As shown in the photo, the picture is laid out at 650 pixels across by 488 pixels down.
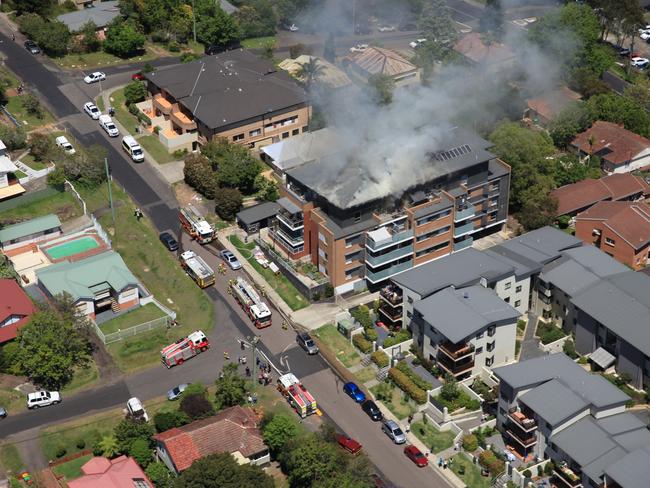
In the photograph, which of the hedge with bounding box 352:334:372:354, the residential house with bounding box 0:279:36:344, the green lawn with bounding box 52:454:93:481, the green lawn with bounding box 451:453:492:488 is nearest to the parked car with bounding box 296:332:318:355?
the hedge with bounding box 352:334:372:354

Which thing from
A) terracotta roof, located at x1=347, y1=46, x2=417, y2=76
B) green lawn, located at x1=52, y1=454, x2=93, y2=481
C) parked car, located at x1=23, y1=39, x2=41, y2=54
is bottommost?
green lawn, located at x1=52, y1=454, x2=93, y2=481

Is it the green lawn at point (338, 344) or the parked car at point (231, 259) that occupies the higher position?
the parked car at point (231, 259)

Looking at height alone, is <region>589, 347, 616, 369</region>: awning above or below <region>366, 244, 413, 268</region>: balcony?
below

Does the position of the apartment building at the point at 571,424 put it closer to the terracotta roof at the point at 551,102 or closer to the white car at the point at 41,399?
the white car at the point at 41,399

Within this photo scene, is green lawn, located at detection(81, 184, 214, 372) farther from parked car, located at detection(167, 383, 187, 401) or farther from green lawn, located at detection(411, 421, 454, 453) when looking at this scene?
green lawn, located at detection(411, 421, 454, 453)

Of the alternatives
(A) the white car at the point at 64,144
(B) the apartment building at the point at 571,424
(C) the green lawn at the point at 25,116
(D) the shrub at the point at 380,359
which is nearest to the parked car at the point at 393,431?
(D) the shrub at the point at 380,359

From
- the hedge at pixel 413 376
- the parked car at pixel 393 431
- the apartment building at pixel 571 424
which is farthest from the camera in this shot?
the hedge at pixel 413 376

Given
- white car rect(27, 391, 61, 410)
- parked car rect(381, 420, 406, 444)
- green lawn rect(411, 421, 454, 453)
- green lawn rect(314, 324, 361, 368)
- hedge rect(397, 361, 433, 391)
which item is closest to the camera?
green lawn rect(411, 421, 454, 453)

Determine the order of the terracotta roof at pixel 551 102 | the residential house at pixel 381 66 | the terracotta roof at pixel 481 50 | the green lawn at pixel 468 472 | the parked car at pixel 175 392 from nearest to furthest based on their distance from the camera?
the green lawn at pixel 468 472, the parked car at pixel 175 392, the terracotta roof at pixel 551 102, the terracotta roof at pixel 481 50, the residential house at pixel 381 66
